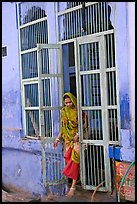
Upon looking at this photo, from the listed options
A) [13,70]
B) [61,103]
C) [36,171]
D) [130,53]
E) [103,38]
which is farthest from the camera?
[13,70]

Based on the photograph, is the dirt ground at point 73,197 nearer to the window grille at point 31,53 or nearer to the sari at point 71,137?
the sari at point 71,137

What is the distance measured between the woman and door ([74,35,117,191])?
0.16m

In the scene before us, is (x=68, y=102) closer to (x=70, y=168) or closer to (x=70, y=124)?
(x=70, y=124)

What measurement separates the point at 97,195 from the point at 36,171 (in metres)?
1.60

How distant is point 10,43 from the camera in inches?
296

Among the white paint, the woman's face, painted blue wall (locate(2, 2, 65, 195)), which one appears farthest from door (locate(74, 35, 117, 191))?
painted blue wall (locate(2, 2, 65, 195))

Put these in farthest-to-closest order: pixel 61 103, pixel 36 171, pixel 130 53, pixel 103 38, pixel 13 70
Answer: pixel 13 70
pixel 36 171
pixel 61 103
pixel 103 38
pixel 130 53

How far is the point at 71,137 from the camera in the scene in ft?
19.7

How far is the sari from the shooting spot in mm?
5934

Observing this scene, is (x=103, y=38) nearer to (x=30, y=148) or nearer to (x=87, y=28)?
(x=87, y=28)

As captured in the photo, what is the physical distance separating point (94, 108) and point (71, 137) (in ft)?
2.22

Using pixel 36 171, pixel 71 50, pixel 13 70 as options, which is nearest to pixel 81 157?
pixel 36 171

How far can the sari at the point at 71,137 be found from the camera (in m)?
5.93

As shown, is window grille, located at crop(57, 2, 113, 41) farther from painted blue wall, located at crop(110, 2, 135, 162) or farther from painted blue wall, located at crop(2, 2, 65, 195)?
painted blue wall, located at crop(2, 2, 65, 195)
